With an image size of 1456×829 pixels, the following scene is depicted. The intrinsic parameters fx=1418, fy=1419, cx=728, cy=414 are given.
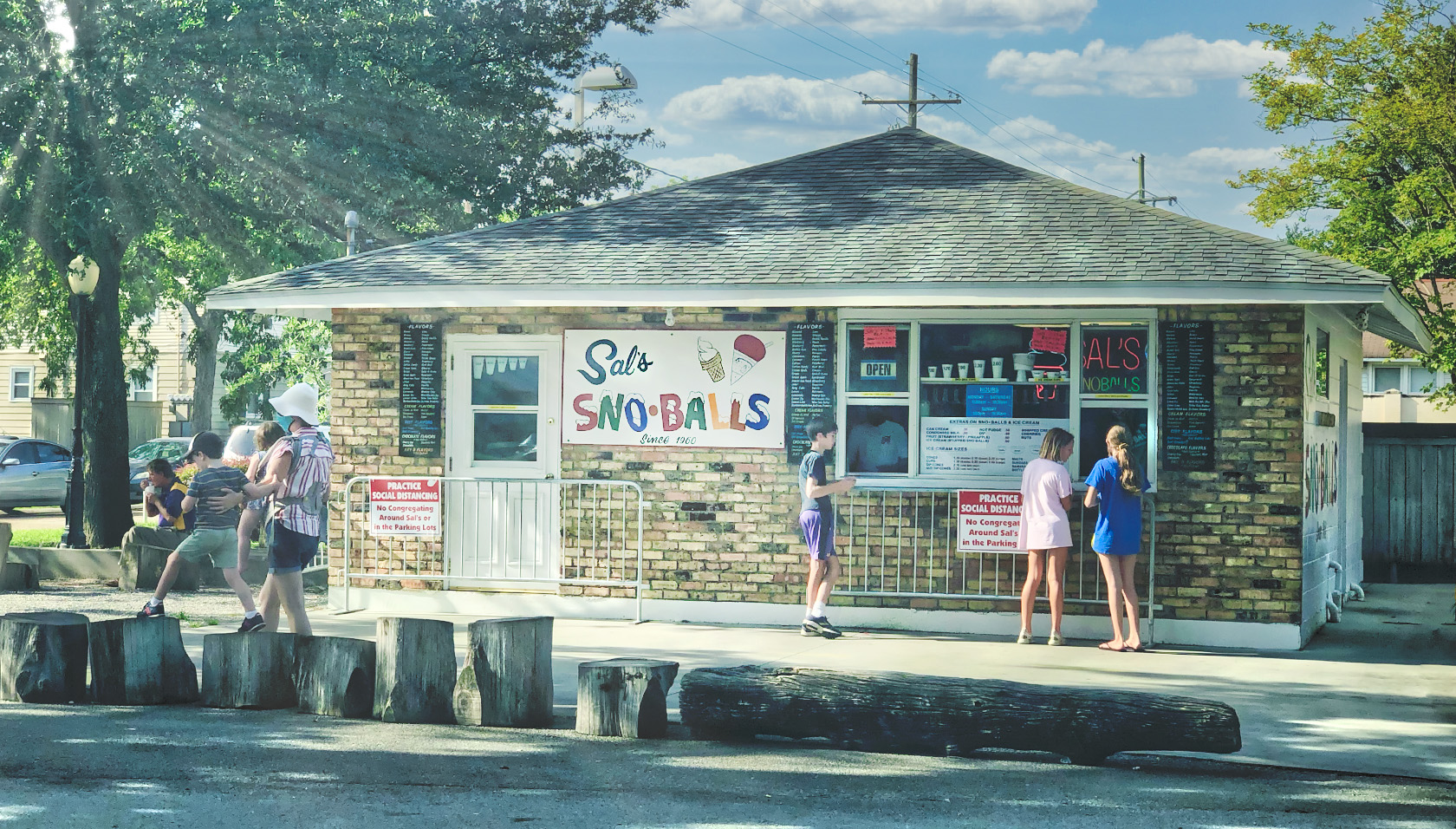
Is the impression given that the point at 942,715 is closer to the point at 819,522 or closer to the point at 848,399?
the point at 819,522

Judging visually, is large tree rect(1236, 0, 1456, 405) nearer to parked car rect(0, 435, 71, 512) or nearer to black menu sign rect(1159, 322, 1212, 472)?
black menu sign rect(1159, 322, 1212, 472)

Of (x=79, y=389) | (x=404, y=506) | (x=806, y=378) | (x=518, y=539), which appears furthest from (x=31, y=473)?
(x=806, y=378)

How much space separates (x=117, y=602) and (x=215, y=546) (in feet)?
12.0

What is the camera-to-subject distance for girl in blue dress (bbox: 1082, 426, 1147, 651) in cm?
1041

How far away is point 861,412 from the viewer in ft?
38.6

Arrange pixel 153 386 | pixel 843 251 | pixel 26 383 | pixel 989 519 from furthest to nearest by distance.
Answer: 1. pixel 153 386
2. pixel 26 383
3. pixel 843 251
4. pixel 989 519

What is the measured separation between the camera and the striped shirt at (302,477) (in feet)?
30.5

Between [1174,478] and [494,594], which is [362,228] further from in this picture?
[1174,478]

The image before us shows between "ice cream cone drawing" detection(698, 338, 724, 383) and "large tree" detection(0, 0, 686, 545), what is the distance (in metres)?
9.11

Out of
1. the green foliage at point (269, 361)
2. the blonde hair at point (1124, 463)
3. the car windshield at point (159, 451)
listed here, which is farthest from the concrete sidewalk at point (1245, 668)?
the car windshield at point (159, 451)

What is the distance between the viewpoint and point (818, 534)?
1086cm

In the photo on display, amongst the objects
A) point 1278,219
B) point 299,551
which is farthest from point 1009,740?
point 1278,219

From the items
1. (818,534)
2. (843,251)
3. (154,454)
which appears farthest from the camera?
(154,454)

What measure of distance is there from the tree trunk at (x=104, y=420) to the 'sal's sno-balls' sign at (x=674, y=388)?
28.0 feet
